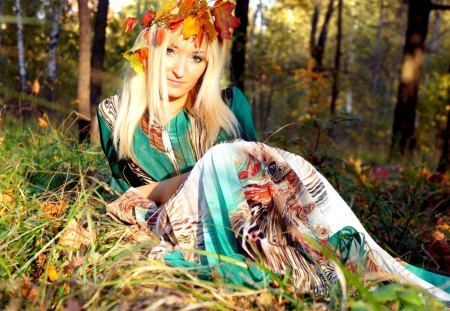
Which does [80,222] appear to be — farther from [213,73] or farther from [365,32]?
[365,32]

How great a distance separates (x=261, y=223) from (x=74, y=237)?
69 cm

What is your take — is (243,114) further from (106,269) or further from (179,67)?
(106,269)

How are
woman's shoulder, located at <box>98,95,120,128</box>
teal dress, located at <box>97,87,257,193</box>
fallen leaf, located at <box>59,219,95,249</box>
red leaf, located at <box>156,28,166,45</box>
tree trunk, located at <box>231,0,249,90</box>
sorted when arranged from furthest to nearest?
1. tree trunk, located at <box>231,0,249,90</box>
2. woman's shoulder, located at <box>98,95,120,128</box>
3. teal dress, located at <box>97,87,257,193</box>
4. red leaf, located at <box>156,28,166,45</box>
5. fallen leaf, located at <box>59,219,95,249</box>

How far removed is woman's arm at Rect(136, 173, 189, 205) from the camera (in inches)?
107

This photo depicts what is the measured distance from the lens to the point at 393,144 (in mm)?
7906

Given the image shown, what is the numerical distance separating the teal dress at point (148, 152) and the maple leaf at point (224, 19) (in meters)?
0.44

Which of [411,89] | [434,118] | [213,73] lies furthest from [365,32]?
[213,73]

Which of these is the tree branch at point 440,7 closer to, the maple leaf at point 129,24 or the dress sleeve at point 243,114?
the dress sleeve at point 243,114

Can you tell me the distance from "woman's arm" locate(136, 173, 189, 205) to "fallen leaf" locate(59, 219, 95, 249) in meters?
0.57

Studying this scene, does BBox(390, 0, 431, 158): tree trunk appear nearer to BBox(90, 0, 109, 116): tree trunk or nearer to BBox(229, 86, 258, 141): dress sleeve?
BBox(90, 0, 109, 116): tree trunk

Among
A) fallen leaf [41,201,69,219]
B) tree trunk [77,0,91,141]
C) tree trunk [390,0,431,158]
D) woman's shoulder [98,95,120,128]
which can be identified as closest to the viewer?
fallen leaf [41,201,69,219]

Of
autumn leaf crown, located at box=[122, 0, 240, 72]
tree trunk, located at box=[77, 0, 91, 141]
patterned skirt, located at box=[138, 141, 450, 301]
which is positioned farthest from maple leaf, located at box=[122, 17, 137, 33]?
tree trunk, located at box=[77, 0, 91, 141]

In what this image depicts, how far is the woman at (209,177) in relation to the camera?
7.10 feet

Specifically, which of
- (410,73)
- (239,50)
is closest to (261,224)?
(239,50)
